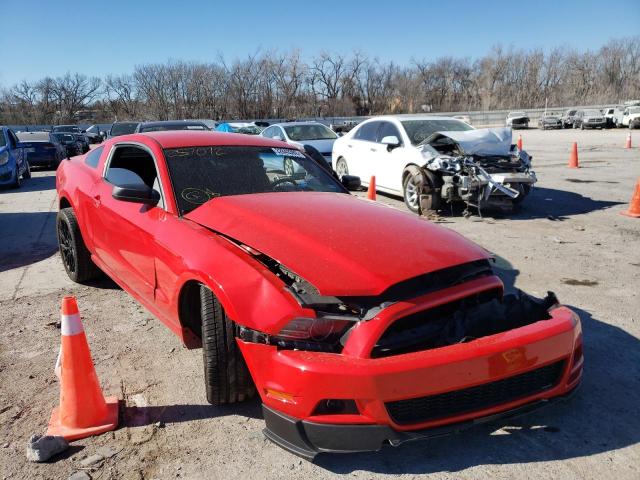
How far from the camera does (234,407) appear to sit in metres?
3.06

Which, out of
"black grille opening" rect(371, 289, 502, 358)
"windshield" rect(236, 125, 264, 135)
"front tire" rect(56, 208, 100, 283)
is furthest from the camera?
"windshield" rect(236, 125, 264, 135)

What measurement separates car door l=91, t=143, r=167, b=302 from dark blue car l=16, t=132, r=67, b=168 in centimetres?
1631

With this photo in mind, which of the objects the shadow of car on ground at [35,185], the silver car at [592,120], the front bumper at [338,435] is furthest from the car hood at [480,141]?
the silver car at [592,120]

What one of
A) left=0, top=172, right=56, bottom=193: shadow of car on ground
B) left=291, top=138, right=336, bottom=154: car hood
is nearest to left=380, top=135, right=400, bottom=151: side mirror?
left=291, top=138, right=336, bottom=154: car hood

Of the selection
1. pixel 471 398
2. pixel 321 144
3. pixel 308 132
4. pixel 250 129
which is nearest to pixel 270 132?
pixel 308 132

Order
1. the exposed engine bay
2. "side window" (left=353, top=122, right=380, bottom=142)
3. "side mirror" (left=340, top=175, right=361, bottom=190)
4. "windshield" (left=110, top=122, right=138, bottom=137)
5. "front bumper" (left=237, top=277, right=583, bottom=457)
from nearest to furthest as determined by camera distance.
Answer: "front bumper" (left=237, top=277, right=583, bottom=457)
"side mirror" (left=340, top=175, right=361, bottom=190)
the exposed engine bay
"side window" (left=353, top=122, right=380, bottom=142)
"windshield" (left=110, top=122, right=138, bottom=137)

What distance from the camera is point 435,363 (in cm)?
229

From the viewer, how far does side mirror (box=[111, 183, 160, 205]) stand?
348 centimetres

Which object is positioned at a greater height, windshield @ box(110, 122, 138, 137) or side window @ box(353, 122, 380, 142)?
windshield @ box(110, 122, 138, 137)

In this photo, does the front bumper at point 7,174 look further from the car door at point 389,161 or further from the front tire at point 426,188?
the front tire at point 426,188

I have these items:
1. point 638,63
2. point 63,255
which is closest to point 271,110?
point 638,63

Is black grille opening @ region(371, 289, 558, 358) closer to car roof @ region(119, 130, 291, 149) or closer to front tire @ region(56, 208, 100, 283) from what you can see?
car roof @ region(119, 130, 291, 149)

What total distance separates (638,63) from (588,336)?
8836 cm

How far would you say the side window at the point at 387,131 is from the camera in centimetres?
949
